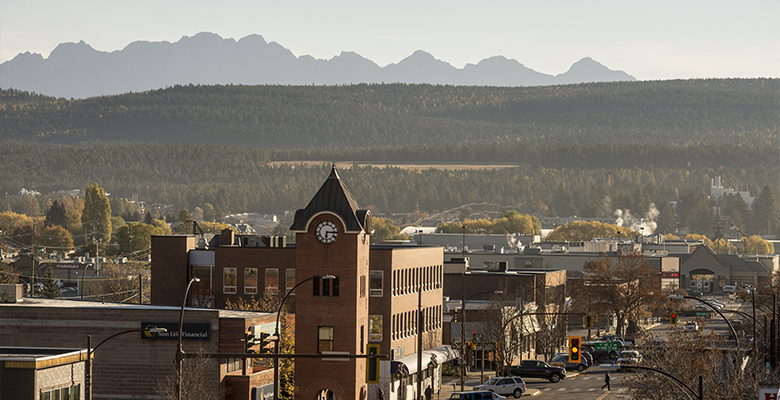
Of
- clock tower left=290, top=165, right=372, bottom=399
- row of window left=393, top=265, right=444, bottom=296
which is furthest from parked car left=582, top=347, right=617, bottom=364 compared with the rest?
clock tower left=290, top=165, right=372, bottom=399

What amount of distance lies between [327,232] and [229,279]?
27.9 meters

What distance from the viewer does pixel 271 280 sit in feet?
310

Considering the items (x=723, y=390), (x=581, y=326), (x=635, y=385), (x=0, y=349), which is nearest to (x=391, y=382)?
(x=635, y=385)

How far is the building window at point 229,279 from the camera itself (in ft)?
313

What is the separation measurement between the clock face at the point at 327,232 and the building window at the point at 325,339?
18.3 feet

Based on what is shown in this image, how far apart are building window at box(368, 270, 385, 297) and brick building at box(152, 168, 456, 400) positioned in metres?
0.08

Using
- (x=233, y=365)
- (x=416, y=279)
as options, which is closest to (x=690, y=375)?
(x=233, y=365)

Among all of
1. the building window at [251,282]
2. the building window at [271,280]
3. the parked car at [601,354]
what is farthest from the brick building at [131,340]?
the parked car at [601,354]

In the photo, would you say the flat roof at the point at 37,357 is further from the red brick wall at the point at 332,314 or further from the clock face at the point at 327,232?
the clock face at the point at 327,232

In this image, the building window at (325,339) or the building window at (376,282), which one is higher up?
the building window at (376,282)

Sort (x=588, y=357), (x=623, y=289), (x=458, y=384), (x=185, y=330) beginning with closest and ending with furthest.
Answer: (x=185, y=330)
(x=458, y=384)
(x=588, y=357)
(x=623, y=289)

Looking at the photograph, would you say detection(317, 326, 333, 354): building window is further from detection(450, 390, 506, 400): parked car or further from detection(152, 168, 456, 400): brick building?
detection(450, 390, 506, 400): parked car

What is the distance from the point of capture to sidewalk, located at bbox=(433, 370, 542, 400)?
286ft

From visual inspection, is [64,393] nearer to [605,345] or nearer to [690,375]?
[690,375]
